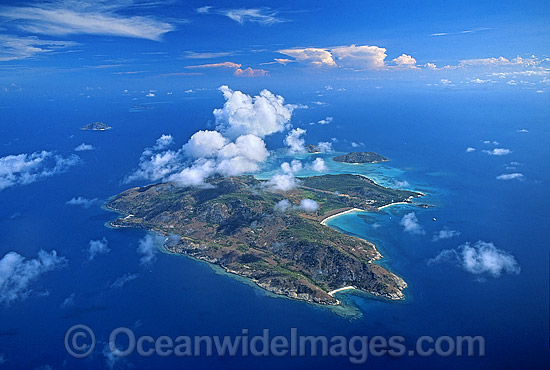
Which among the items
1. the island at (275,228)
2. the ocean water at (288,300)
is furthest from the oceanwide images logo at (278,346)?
the island at (275,228)

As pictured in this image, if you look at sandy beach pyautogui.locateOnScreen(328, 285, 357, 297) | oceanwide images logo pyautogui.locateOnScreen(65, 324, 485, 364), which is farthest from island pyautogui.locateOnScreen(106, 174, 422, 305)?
oceanwide images logo pyautogui.locateOnScreen(65, 324, 485, 364)

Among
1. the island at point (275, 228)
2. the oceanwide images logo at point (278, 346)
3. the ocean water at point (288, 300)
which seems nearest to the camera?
the ocean water at point (288, 300)

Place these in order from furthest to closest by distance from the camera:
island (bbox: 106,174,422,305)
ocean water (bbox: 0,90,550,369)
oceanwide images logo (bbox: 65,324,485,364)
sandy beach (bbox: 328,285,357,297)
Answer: island (bbox: 106,174,422,305) < sandy beach (bbox: 328,285,357,297) < oceanwide images logo (bbox: 65,324,485,364) < ocean water (bbox: 0,90,550,369)

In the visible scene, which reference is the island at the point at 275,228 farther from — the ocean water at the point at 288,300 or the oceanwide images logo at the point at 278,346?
the oceanwide images logo at the point at 278,346

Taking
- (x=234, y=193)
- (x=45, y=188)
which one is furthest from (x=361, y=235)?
(x=45, y=188)

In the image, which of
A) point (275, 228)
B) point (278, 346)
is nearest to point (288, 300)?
point (278, 346)

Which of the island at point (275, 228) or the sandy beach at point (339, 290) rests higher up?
the island at point (275, 228)

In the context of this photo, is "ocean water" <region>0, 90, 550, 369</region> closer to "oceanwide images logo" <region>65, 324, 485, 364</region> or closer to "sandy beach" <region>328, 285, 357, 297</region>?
"oceanwide images logo" <region>65, 324, 485, 364</region>

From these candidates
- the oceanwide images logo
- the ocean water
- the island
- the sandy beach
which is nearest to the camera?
the ocean water
